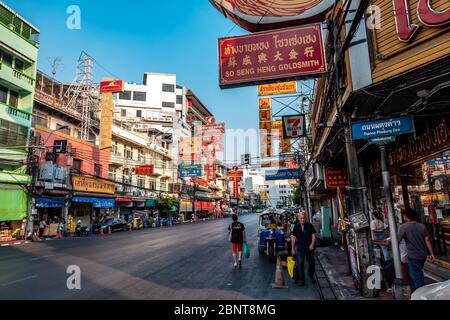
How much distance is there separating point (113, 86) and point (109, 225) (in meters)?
14.2

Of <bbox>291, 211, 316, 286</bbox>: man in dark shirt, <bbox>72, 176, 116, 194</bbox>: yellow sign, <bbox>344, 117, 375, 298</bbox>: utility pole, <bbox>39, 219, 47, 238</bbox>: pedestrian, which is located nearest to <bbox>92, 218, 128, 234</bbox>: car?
<bbox>72, 176, 116, 194</bbox>: yellow sign

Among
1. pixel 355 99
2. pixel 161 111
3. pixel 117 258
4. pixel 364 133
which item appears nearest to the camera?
pixel 364 133

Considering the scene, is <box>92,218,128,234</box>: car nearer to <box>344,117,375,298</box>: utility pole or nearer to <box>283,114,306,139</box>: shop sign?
<box>283,114,306,139</box>: shop sign

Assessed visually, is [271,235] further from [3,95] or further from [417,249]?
[3,95]

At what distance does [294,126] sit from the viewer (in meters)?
15.3

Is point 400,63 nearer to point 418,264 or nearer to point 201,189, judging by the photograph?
point 418,264

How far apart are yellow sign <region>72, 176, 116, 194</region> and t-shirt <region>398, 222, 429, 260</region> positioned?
96.8 ft

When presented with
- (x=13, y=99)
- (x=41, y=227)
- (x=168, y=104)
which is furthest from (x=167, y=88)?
(x=41, y=227)

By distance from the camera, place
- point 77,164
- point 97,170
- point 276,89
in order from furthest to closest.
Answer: point 97,170 → point 77,164 → point 276,89

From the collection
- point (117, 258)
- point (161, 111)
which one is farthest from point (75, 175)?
point (161, 111)

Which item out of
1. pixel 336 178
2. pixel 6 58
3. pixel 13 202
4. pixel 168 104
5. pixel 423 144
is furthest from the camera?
pixel 168 104

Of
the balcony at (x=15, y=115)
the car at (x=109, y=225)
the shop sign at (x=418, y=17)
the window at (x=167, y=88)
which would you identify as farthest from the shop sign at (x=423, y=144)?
the window at (x=167, y=88)
